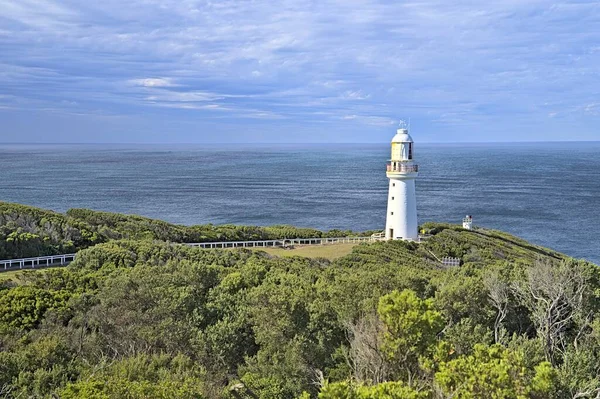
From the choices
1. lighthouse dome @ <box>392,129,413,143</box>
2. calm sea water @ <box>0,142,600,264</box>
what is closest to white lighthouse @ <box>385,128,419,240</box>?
lighthouse dome @ <box>392,129,413,143</box>

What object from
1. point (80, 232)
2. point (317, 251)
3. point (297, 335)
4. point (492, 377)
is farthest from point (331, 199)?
point (492, 377)

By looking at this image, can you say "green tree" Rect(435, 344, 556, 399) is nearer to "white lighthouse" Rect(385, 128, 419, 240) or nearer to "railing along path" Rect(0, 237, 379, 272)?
"railing along path" Rect(0, 237, 379, 272)

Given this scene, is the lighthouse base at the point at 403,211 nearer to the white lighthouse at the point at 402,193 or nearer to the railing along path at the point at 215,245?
the white lighthouse at the point at 402,193

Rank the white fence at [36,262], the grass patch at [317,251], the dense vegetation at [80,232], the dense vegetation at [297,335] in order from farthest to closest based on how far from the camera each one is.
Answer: the grass patch at [317,251] → the dense vegetation at [80,232] → the white fence at [36,262] → the dense vegetation at [297,335]

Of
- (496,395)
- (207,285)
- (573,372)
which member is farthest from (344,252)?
(496,395)

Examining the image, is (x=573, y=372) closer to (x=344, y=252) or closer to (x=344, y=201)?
(x=344, y=252)

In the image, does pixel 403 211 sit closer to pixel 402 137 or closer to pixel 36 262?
pixel 402 137

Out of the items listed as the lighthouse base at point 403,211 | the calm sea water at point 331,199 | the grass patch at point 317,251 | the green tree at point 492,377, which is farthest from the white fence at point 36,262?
the calm sea water at point 331,199
